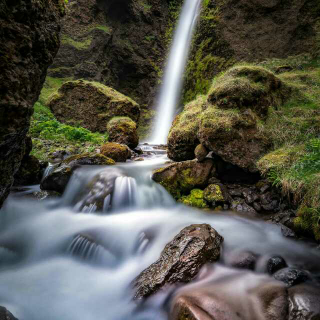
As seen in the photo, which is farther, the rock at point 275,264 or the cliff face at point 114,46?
the cliff face at point 114,46

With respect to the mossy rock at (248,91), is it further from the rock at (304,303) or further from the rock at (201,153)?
the rock at (304,303)

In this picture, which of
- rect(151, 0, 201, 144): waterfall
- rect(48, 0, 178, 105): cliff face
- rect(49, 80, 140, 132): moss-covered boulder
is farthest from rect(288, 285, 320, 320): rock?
rect(48, 0, 178, 105): cliff face

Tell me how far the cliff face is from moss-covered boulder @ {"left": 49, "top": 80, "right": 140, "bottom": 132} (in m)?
4.51

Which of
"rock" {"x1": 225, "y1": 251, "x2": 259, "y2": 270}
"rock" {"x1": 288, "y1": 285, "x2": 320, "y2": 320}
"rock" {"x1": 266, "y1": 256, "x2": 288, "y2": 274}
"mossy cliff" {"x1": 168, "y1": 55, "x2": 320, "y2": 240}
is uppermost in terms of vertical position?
"mossy cliff" {"x1": 168, "y1": 55, "x2": 320, "y2": 240}

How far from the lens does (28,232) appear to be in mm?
4047

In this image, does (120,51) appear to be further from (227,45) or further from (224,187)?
(224,187)

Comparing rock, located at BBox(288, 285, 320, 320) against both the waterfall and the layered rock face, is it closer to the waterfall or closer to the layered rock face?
the layered rock face

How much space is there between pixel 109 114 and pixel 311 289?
11.5 meters

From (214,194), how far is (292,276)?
2.28 metres

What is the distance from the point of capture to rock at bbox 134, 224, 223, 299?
2613mm

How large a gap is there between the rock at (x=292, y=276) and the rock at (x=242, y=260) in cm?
36

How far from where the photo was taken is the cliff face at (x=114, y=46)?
55.3 ft

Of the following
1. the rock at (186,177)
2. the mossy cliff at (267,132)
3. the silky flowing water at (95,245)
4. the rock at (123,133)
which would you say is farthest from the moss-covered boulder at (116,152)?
the rock at (186,177)

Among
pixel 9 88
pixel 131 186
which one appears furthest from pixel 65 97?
pixel 9 88
